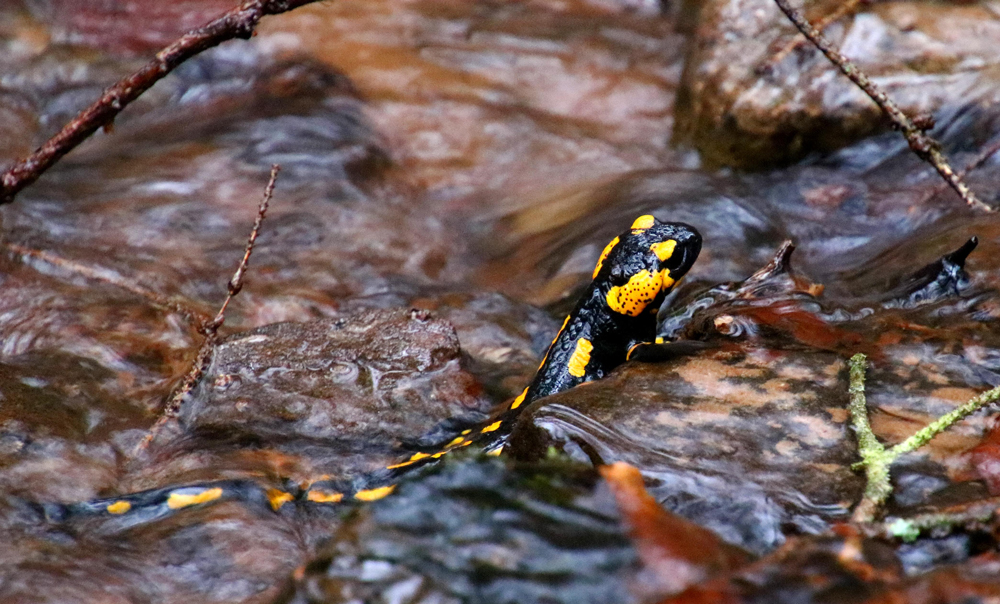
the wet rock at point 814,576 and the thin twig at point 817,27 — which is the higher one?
the thin twig at point 817,27

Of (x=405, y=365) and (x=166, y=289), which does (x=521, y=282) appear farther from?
(x=166, y=289)

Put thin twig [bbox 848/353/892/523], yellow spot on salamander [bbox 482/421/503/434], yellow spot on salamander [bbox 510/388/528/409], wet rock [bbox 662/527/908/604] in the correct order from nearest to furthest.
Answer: wet rock [bbox 662/527/908/604] < thin twig [bbox 848/353/892/523] < yellow spot on salamander [bbox 482/421/503/434] < yellow spot on salamander [bbox 510/388/528/409]

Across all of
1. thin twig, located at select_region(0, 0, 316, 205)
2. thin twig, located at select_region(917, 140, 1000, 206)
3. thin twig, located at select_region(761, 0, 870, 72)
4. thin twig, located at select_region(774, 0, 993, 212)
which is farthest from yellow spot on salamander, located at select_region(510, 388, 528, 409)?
thin twig, located at select_region(761, 0, 870, 72)

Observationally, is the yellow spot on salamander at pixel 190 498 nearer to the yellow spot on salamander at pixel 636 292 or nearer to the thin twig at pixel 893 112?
the yellow spot on salamander at pixel 636 292

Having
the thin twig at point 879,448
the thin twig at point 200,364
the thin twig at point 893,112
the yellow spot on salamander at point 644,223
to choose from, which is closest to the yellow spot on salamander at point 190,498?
the thin twig at point 200,364

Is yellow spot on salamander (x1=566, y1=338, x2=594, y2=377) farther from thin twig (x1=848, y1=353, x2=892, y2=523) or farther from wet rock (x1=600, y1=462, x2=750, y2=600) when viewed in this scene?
wet rock (x1=600, y1=462, x2=750, y2=600)

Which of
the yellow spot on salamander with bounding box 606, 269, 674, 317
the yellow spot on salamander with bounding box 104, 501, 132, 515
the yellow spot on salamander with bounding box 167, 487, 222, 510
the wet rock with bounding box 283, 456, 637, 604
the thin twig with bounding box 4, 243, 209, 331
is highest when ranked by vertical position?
the yellow spot on salamander with bounding box 606, 269, 674, 317

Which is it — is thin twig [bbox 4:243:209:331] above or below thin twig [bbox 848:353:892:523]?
below
